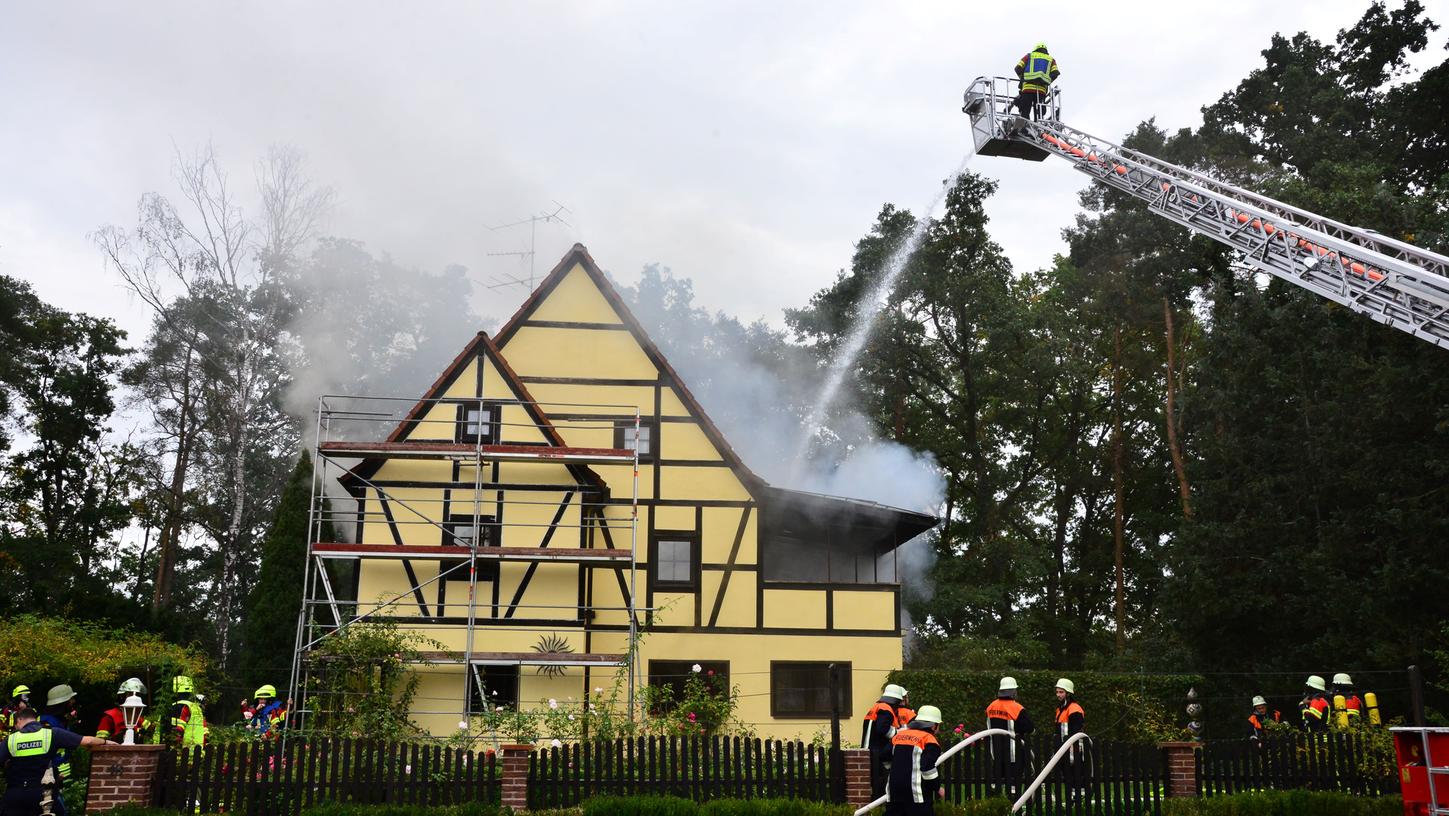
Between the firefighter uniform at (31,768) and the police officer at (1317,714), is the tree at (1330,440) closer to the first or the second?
the police officer at (1317,714)

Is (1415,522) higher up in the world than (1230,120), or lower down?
lower down

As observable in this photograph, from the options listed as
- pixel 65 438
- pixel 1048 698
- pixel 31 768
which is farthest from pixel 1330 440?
pixel 65 438

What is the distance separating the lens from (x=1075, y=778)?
14.6 m

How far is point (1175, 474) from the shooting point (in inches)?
1513

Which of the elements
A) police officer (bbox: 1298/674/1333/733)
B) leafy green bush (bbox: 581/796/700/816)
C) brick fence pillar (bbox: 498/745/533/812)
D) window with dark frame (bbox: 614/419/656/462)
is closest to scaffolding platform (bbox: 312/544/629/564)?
window with dark frame (bbox: 614/419/656/462)

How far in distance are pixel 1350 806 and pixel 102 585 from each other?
33.5 m

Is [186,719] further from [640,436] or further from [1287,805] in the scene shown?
[1287,805]

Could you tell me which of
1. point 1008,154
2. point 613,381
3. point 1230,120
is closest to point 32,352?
point 613,381

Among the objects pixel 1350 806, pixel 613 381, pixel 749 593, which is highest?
pixel 613 381

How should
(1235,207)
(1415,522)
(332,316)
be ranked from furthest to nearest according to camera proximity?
(332,316), (1415,522), (1235,207)

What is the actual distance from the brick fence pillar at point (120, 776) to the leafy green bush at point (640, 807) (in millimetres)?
4933

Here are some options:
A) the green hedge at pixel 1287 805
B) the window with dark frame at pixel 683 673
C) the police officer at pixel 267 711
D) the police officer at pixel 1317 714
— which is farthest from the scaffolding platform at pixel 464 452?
the police officer at pixel 1317 714

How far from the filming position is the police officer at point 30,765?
39.5 ft

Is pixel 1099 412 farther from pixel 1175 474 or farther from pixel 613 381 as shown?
pixel 613 381
